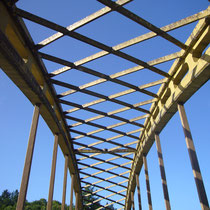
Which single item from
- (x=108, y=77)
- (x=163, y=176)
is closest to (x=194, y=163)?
(x=163, y=176)

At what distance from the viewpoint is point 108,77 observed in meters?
12.8

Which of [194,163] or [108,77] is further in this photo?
[108,77]

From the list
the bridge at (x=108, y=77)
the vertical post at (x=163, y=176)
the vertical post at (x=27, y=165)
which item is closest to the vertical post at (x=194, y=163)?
the bridge at (x=108, y=77)

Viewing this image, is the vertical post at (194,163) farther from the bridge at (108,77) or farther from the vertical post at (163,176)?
the vertical post at (163,176)

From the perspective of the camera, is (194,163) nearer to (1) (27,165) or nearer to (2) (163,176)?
(2) (163,176)

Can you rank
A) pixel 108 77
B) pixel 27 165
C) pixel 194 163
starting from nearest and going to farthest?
1. pixel 27 165
2. pixel 194 163
3. pixel 108 77

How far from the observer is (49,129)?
1584cm

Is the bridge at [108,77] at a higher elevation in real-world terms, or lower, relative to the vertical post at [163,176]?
higher

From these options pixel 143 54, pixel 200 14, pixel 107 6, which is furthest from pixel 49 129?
pixel 200 14

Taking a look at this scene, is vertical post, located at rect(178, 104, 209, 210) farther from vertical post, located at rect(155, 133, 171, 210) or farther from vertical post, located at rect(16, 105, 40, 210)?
vertical post, located at rect(16, 105, 40, 210)

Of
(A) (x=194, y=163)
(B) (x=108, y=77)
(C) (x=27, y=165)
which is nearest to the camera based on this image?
(C) (x=27, y=165)

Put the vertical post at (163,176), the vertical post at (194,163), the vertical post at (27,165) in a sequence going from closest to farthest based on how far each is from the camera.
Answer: the vertical post at (27,165), the vertical post at (194,163), the vertical post at (163,176)

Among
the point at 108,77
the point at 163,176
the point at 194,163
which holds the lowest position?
the point at 194,163

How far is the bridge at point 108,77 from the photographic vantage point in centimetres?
916
